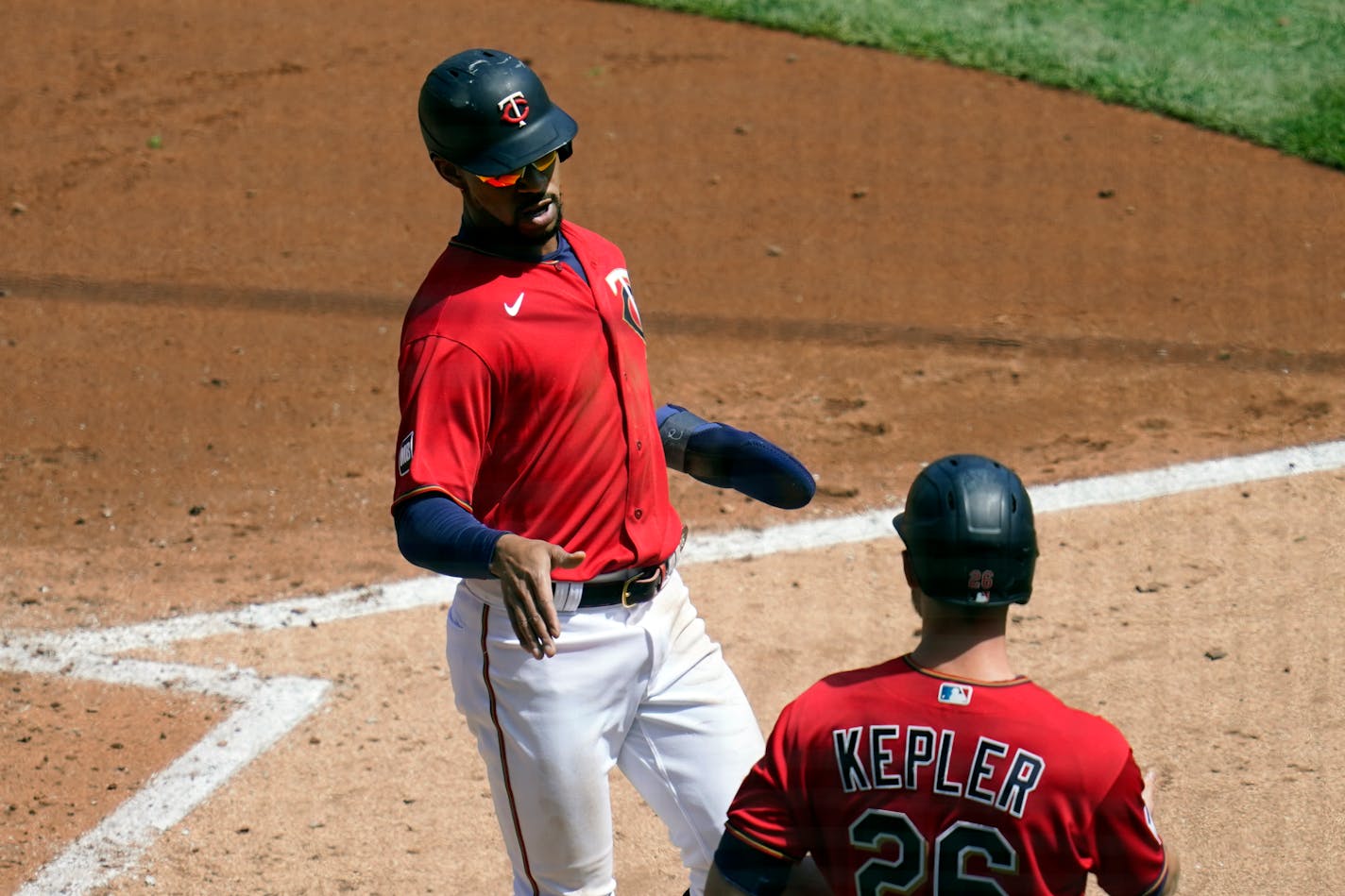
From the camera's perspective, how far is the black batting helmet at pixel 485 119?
3.03 meters

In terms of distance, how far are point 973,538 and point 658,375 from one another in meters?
4.46

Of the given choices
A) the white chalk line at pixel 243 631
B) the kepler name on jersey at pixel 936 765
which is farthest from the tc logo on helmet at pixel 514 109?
the white chalk line at pixel 243 631

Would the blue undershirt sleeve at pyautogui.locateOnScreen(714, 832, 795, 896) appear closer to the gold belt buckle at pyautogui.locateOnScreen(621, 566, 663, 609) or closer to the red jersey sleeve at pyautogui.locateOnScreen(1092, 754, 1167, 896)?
the red jersey sleeve at pyautogui.locateOnScreen(1092, 754, 1167, 896)

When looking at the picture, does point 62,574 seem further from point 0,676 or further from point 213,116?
point 213,116

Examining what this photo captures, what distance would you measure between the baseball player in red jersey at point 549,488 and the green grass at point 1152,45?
6284mm

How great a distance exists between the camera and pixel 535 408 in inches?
120

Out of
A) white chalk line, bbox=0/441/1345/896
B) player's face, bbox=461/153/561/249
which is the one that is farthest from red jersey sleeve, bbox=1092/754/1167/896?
white chalk line, bbox=0/441/1345/896

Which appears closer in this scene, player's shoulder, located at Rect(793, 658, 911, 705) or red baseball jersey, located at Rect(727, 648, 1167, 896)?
red baseball jersey, located at Rect(727, 648, 1167, 896)

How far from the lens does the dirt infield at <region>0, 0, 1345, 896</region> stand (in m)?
4.45

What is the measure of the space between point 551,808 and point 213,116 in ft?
22.4

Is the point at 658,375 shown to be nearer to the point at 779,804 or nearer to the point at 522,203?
the point at 522,203

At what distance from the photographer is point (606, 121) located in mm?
8891

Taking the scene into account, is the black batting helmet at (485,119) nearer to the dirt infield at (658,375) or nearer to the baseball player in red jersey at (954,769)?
the baseball player in red jersey at (954,769)

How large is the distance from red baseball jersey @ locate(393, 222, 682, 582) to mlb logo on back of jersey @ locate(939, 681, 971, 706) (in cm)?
99
